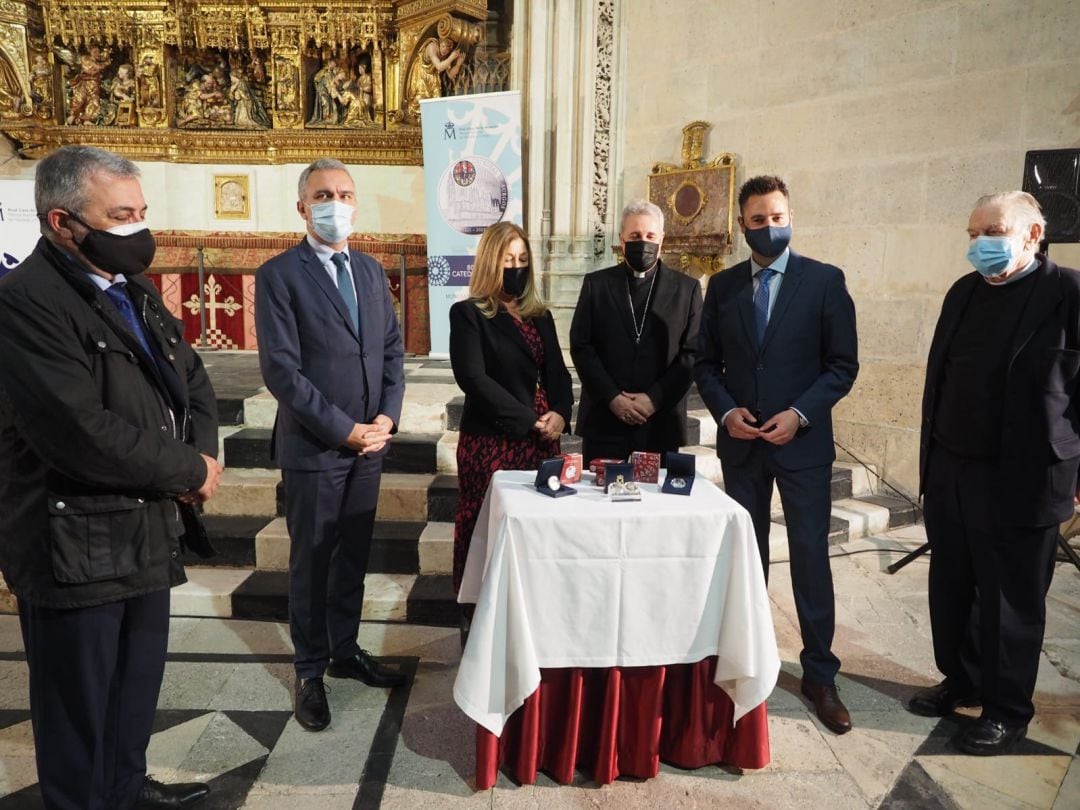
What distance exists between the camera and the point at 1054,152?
404 centimetres

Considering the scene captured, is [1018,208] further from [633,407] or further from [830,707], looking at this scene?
[830,707]

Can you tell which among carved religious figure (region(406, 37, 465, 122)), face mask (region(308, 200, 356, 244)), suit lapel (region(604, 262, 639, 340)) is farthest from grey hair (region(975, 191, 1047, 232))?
carved religious figure (region(406, 37, 465, 122))

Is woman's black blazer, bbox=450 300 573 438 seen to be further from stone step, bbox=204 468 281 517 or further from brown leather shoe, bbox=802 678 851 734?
stone step, bbox=204 468 281 517

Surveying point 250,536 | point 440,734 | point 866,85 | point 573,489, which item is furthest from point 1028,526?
point 866,85

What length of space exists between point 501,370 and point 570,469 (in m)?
0.62

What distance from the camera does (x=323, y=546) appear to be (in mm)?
2512

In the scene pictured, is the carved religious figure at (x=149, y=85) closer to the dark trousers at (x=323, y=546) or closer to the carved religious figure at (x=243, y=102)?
the carved religious figure at (x=243, y=102)

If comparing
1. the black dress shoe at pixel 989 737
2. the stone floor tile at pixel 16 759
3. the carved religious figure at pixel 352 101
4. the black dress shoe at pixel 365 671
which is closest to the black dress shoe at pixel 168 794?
the stone floor tile at pixel 16 759

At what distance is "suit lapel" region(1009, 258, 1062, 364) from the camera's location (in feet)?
7.37

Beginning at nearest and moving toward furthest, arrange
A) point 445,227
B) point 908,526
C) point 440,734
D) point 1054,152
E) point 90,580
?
point 90,580 < point 440,734 < point 1054,152 < point 908,526 < point 445,227

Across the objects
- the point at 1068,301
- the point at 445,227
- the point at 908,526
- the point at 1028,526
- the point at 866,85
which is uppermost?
the point at 866,85

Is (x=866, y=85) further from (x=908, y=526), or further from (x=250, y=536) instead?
(x=250, y=536)

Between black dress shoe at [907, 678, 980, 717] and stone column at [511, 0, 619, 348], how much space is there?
4.25 meters

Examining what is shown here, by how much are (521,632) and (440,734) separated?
0.68 m
